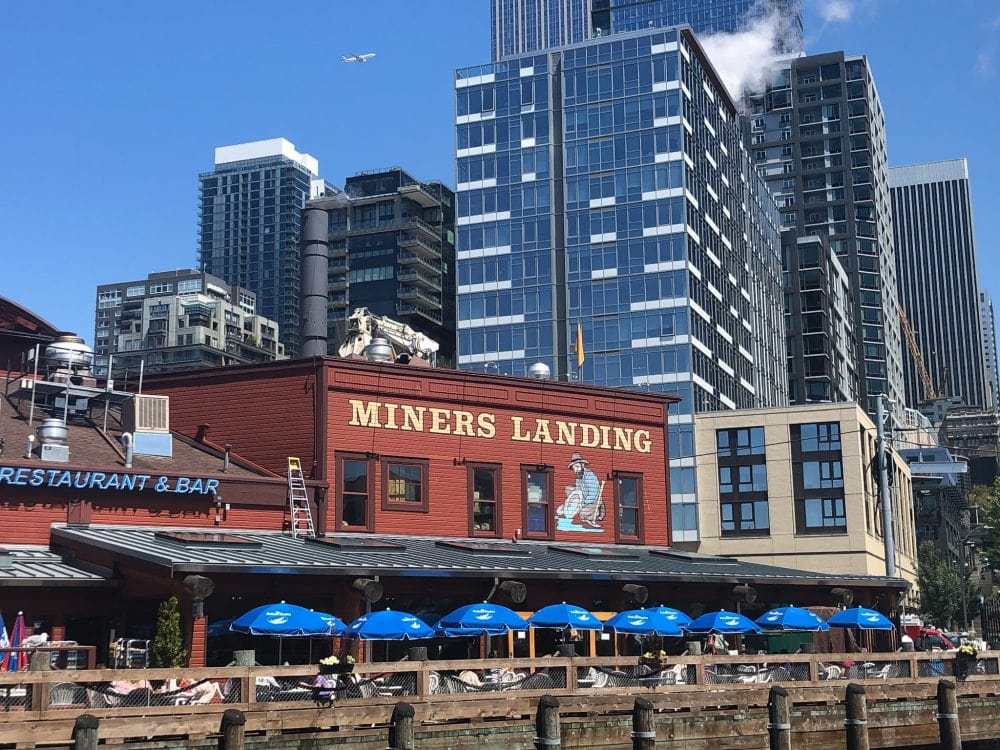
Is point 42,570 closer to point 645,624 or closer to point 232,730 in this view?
point 232,730

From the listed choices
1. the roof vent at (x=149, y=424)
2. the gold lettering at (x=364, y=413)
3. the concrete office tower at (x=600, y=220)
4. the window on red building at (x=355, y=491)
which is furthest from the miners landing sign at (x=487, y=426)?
the concrete office tower at (x=600, y=220)

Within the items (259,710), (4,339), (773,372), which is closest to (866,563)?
(773,372)

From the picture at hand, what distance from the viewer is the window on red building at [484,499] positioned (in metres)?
46.1

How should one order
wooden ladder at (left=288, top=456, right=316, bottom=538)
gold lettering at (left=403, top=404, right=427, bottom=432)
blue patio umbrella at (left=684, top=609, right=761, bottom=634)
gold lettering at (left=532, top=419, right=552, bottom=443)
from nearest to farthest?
blue patio umbrella at (left=684, top=609, right=761, bottom=634)
wooden ladder at (left=288, top=456, right=316, bottom=538)
gold lettering at (left=403, top=404, right=427, bottom=432)
gold lettering at (left=532, top=419, right=552, bottom=443)

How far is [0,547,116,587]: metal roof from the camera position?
1267 inches

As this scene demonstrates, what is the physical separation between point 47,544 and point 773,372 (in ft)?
369

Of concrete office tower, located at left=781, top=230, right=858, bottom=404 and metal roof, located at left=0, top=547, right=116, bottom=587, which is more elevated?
concrete office tower, located at left=781, top=230, right=858, bottom=404

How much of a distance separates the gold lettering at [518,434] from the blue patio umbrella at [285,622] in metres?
17.4

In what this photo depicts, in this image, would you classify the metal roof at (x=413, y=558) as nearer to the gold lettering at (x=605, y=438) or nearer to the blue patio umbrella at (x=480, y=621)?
the blue patio umbrella at (x=480, y=621)

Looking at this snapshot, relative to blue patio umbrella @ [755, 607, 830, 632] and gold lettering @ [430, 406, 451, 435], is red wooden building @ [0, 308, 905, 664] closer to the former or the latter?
gold lettering @ [430, 406, 451, 435]

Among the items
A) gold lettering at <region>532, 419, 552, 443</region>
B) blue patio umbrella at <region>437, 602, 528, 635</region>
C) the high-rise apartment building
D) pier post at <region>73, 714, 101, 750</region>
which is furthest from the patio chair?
the high-rise apartment building

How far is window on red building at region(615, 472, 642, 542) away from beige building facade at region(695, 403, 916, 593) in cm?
4095

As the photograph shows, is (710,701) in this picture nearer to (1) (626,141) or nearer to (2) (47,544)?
(2) (47,544)

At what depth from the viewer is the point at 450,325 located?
163 meters
